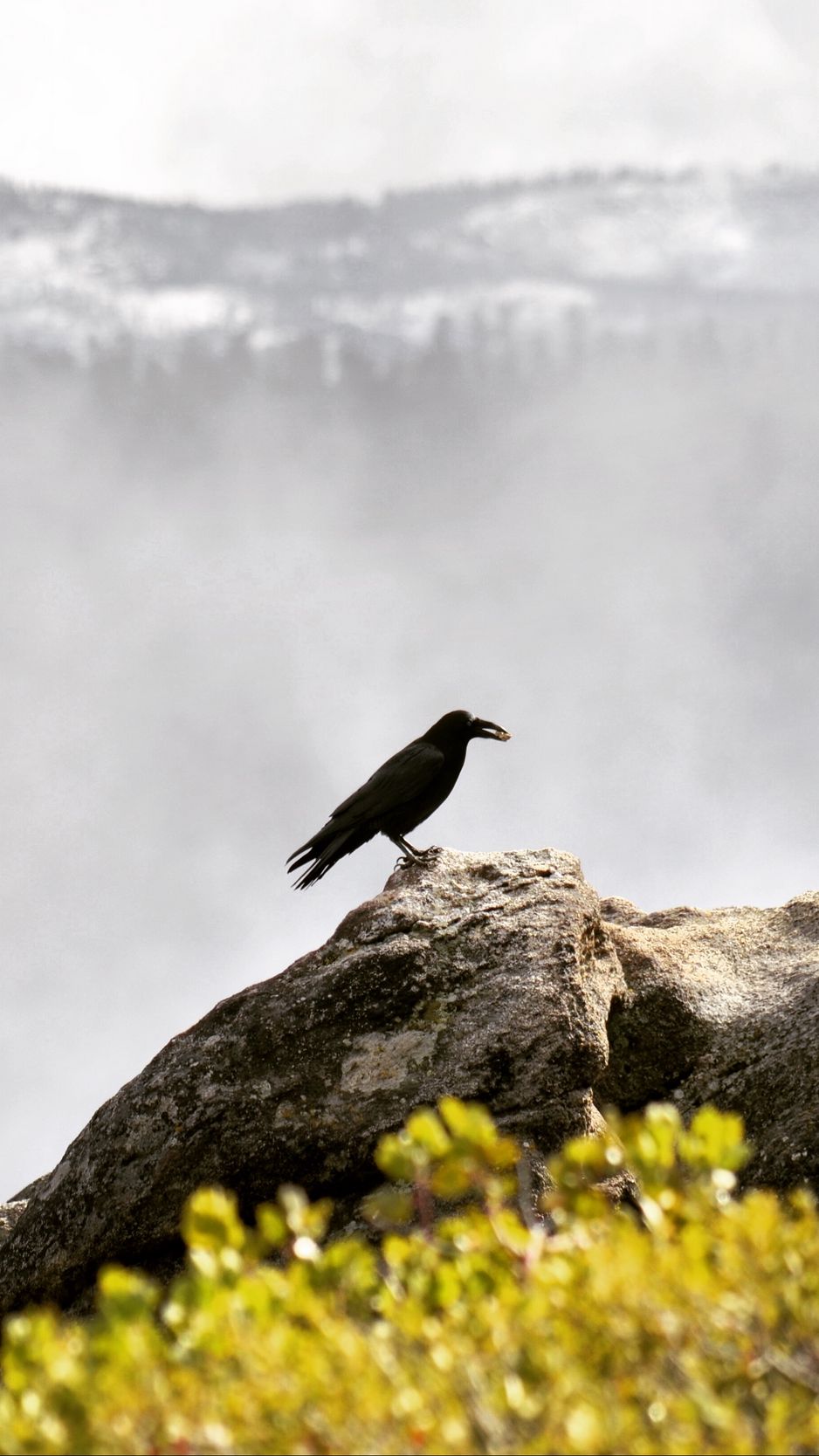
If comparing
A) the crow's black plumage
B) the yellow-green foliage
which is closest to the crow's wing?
the crow's black plumage

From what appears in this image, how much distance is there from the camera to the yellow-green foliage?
3.55 metres

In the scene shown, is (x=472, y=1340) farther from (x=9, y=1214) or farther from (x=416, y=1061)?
(x=9, y=1214)

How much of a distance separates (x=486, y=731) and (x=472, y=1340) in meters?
8.73

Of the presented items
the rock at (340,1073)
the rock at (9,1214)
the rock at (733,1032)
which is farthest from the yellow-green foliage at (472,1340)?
the rock at (9,1214)

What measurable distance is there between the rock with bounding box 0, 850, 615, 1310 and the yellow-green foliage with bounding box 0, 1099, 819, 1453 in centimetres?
471

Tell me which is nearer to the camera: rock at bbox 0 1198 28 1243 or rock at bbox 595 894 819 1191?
rock at bbox 595 894 819 1191

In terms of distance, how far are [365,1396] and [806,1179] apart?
6.07m

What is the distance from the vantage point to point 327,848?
467 inches

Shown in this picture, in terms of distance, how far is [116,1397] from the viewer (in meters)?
3.50

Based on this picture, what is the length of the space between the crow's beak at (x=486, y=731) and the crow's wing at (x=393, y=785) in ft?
1.77

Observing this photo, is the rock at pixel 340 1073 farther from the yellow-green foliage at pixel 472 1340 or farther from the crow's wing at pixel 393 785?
the yellow-green foliage at pixel 472 1340

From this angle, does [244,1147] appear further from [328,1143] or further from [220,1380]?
[220,1380]

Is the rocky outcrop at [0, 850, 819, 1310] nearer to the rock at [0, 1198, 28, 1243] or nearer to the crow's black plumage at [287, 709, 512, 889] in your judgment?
the crow's black plumage at [287, 709, 512, 889]

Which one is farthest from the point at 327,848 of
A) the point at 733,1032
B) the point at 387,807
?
the point at 733,1032
